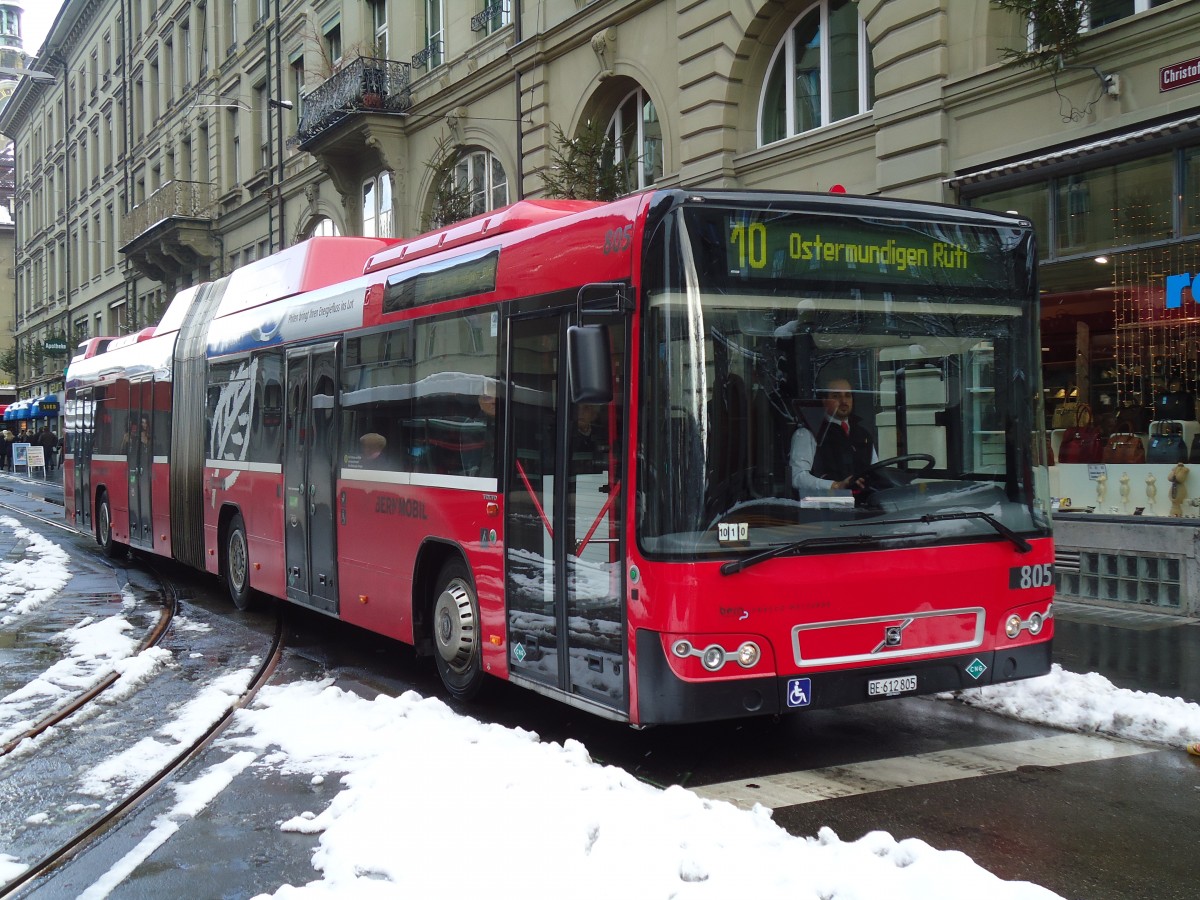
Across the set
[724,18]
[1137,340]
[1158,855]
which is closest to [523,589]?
[1158,855]

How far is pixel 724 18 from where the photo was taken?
16.3 meters

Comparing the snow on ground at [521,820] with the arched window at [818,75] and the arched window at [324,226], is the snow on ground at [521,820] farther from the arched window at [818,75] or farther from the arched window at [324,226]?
the arched window at [324,226]

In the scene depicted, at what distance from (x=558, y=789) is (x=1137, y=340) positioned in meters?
8.18

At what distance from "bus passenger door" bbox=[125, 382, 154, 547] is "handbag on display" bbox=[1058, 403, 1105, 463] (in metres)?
9.91

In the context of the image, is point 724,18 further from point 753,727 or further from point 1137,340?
point 753,727

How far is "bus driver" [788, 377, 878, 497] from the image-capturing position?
575cm

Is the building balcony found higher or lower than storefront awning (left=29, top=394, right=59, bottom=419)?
higher

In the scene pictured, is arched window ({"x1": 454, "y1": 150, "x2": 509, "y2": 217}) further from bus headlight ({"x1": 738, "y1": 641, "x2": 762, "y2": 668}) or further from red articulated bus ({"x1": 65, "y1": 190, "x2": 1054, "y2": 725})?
bus headlight ({"x1": 738, "y1": 641, "x2": 762, "y2": 668})

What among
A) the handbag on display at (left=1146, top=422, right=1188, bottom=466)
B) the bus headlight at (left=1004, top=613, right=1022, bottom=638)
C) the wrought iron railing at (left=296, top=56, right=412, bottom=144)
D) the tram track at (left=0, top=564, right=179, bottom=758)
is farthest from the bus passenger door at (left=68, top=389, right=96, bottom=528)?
the bus headlight at (left=1004, top=613, right=1022, bottom=638)

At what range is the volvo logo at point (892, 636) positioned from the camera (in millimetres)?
5992

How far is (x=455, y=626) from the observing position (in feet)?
24.9

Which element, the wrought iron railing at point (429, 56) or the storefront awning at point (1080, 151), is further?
the wrought iron railing at point (429, 56)

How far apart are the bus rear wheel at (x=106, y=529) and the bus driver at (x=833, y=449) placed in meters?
13.4

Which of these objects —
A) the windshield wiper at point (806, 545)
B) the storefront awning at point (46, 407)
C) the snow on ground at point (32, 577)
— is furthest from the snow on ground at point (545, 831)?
the storefront awning at point (46, 407)
